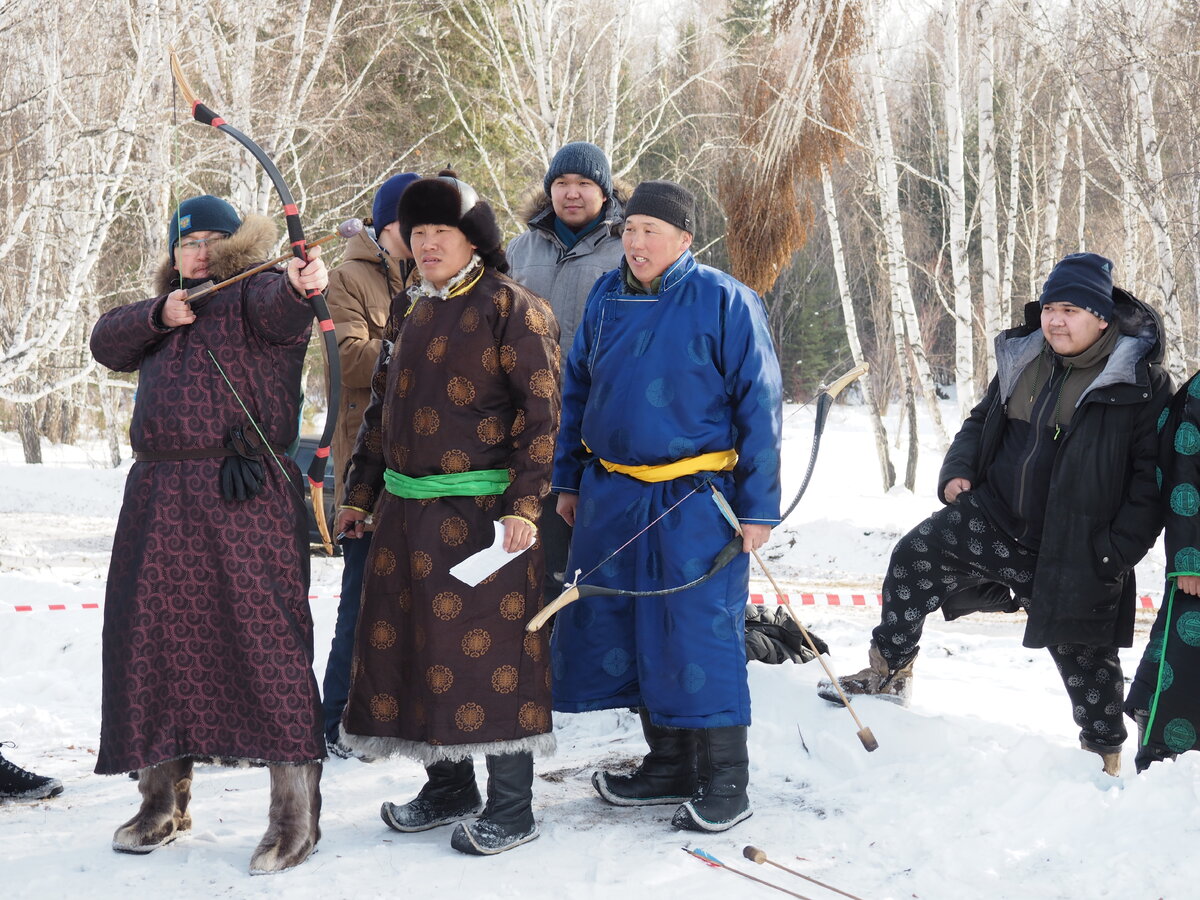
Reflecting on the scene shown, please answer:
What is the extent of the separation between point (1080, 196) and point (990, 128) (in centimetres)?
786

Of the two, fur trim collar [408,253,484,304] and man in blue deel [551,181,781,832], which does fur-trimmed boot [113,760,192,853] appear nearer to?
man in blue deel [551,181,781,832]

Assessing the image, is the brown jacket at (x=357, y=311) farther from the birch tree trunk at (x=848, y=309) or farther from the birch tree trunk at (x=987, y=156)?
the birch tree trunk at (x=848, y=309)

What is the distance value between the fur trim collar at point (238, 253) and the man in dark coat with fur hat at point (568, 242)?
3.40 feet

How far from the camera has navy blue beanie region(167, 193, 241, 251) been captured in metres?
2.99

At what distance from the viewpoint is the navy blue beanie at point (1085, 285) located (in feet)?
11.4

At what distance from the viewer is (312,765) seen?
2.93 meters

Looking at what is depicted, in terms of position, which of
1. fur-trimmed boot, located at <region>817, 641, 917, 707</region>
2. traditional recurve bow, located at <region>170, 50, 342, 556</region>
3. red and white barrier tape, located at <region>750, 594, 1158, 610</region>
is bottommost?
red and white barrier tape, located at <region>750, 594, 1158, 610</region>

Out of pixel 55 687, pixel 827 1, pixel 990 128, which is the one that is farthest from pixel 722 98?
pixel 55 687

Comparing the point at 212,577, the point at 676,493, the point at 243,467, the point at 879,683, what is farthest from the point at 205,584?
the point at 879,683

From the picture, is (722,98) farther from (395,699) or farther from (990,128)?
(395,699)

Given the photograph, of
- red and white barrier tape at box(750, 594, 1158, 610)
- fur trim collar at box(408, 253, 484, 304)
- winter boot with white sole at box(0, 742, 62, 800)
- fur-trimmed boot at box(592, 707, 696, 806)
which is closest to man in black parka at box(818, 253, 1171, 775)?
fur-trimmed boot at box(592, 707, 696, 806)

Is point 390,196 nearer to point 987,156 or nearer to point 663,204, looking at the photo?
point 663,204

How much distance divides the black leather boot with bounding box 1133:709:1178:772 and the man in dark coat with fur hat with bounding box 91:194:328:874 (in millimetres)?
2317

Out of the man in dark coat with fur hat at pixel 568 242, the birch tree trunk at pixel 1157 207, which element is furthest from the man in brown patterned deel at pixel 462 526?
the birch tree trunk at pixel 1157 207
